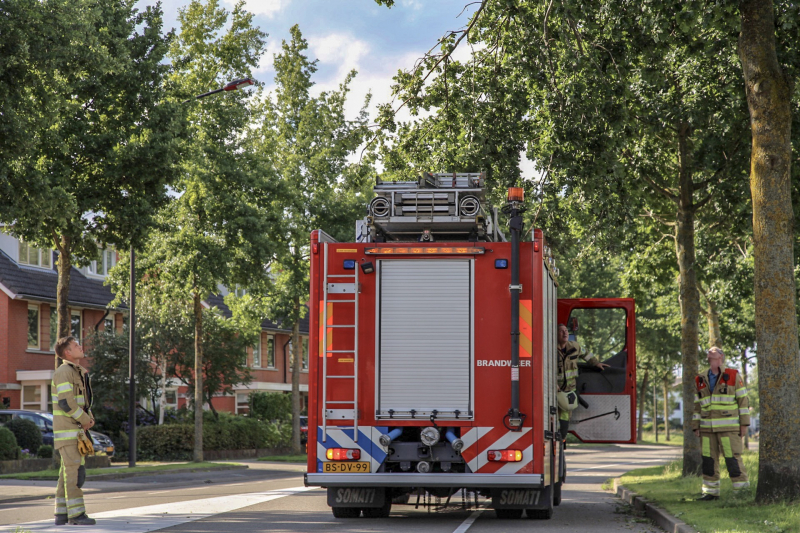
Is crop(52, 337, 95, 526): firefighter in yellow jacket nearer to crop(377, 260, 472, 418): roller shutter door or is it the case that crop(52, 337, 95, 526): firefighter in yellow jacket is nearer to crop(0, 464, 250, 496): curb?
crop(377, 260, 472, 418): roller shutter door

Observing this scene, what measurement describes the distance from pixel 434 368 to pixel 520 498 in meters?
1.71

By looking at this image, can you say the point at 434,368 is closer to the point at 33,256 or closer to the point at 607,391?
the point at 607,391

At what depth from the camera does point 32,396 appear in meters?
35.1

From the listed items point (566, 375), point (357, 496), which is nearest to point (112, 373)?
point (566, 375)

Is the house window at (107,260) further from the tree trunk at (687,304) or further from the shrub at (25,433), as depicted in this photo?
the tree trunk at (687,304)

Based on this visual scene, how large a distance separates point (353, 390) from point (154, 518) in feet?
10.1

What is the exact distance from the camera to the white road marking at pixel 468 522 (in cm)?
980

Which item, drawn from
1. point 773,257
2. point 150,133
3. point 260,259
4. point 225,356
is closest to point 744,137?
point 773,257

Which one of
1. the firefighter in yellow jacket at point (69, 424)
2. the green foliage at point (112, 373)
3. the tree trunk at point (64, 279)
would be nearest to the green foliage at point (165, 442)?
the green foliage at point (112, 373)

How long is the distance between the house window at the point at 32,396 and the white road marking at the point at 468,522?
27042mm

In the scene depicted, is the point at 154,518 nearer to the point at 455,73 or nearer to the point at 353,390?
the point at 353,390

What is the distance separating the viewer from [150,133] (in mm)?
20141

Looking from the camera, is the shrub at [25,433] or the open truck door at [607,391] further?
the shrub at [25,433]

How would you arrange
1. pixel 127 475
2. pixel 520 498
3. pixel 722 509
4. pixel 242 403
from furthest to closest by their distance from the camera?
pixel 242 403 < pixel 127 475 < pixel 722 509 < pixel 520 498
